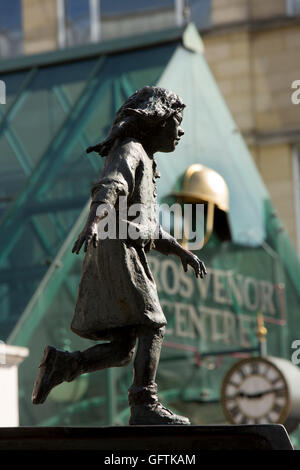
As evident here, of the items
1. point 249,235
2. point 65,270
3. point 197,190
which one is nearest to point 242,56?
point 249,235

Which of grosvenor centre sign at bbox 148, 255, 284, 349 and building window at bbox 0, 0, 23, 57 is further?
building window at bbox 0, 0, 23, 57

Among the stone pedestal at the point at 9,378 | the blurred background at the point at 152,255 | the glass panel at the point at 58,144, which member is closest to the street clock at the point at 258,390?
the blurred background at the point at 152,255

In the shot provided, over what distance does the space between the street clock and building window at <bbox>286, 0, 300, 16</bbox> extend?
12866 mm

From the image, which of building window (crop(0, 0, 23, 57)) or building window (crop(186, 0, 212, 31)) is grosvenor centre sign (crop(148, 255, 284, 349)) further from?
building window (crop(0, 0, 23, 57))

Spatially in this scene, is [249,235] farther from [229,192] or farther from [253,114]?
[253,114]

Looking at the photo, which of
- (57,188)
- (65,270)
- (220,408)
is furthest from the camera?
(220,408)

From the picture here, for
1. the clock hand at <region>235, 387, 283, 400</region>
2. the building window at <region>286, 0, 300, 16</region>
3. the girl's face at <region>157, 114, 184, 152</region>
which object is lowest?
the girl's face at <region>157, 114, 184, 152</region>

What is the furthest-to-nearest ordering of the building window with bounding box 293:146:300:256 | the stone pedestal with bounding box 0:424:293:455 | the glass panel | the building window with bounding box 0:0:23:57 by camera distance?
the building window with bounding box 0:0:23:57, the building window with bounding box 293:146:300:256, the glass panel, the stone pedestal with bounding box 0:424:293:455

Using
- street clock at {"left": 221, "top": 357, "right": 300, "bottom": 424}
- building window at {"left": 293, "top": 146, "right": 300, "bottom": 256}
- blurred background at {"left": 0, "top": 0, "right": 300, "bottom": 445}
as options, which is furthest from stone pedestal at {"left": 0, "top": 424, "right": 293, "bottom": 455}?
building window at {"left": 293, "top": 146, "right": 300, "bottom": 256}

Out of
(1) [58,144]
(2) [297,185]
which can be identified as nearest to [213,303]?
(1) [58,144]

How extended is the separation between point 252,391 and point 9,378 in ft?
12.5

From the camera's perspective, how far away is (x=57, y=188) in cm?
1627

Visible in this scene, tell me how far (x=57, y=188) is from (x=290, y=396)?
3.42 m

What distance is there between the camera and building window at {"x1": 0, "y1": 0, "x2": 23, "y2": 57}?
29281 millimetres
